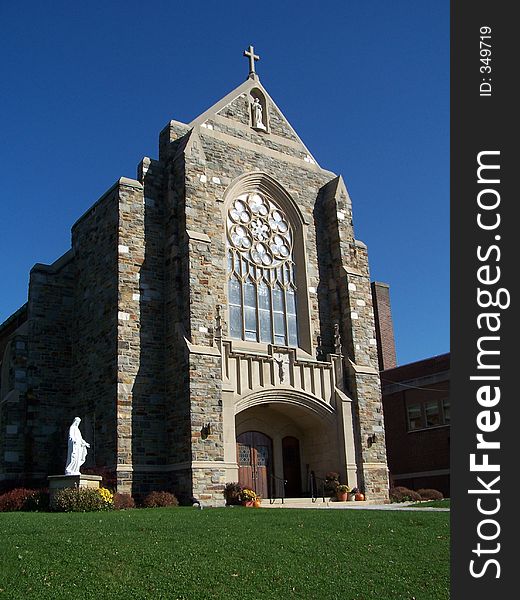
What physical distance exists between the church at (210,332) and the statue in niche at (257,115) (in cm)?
8

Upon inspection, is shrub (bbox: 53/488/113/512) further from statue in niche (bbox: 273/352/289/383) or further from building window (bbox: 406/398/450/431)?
Result: building window (bbox: 406/398/450/431)

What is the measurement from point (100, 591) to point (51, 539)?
3.22 metres

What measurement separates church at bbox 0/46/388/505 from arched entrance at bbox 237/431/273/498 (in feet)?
0.21

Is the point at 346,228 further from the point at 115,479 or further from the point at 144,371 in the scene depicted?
the point at 115,479

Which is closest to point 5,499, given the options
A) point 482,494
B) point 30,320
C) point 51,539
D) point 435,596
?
point 30,320

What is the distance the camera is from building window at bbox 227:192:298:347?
2581 cm

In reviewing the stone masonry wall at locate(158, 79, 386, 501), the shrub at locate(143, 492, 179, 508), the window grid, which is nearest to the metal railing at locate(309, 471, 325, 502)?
the stone masonry wall at locate(158, 79, 386, 501)

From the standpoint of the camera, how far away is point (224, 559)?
10.5 m

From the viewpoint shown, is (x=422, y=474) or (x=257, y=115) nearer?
(x=257, y=115)

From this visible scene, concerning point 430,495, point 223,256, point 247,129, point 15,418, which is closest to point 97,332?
point 15,418

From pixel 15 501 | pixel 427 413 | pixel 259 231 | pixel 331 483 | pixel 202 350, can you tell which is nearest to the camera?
pixel 15 501

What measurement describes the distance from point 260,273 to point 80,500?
1136 cm

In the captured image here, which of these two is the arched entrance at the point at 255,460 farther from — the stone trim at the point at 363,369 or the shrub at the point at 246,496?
the stone trim at the point at 363,369

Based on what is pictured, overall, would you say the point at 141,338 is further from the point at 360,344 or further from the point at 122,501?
the point at 360,344
